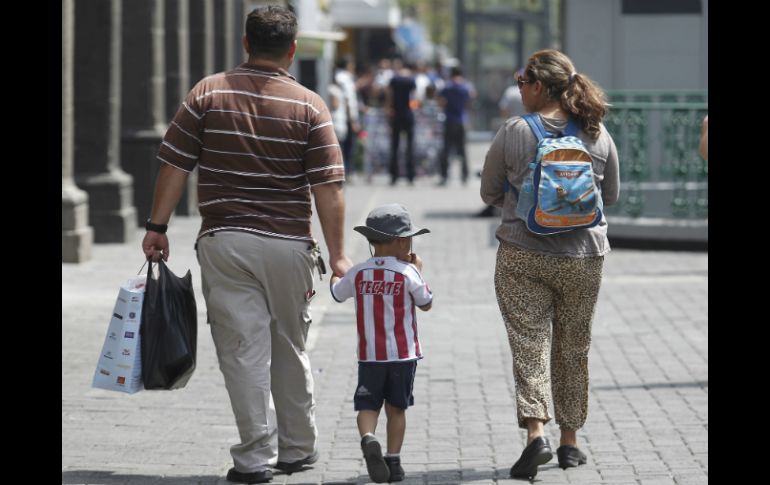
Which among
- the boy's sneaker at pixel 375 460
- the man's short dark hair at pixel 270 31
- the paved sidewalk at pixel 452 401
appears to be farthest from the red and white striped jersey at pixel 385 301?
the man's short dark hair at pixel 270 31

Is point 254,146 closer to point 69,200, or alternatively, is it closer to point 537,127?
point 537,127

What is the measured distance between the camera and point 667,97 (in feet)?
50.1

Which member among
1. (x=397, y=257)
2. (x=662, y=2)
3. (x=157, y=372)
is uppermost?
(x=662, y=2)

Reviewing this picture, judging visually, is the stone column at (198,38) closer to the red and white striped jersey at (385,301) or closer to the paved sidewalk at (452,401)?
the paved sidewalk at (452,401)

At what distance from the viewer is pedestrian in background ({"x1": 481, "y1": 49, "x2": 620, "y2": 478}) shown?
609cm

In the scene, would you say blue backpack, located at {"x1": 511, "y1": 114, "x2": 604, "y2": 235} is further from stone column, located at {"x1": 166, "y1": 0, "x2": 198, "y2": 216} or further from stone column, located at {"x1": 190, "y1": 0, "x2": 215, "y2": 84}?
stone column, located at {"x1": 190, "y1": 0, "x2": 215, "y2": 84}

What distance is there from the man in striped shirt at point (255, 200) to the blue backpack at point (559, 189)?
71cm

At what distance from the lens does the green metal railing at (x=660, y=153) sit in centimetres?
1492

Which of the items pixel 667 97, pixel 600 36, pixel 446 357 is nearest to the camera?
pixel 446 357
